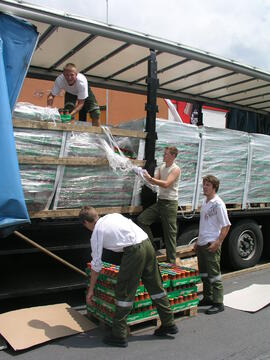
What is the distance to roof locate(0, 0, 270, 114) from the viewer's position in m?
4.66

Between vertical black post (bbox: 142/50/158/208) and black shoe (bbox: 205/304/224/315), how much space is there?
5.03 ft

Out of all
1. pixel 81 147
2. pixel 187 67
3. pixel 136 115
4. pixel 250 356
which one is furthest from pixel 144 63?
pixel 136 115

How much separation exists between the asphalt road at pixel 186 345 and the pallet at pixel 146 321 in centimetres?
6

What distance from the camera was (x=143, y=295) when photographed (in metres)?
4.18

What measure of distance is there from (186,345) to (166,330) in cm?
27

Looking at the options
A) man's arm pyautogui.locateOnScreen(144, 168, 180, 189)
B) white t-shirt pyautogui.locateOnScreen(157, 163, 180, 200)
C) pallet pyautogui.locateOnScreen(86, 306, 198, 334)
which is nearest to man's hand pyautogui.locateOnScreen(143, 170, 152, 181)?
man's arm pyautogui.locateOnScreen(144, 168, 180, 189)

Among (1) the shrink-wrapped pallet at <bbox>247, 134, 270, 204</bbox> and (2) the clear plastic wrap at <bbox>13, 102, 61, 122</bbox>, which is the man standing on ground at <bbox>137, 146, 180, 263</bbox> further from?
(1) the shrink-wrapped pallet at <bbox>247, 134, 270, 204</bbox>

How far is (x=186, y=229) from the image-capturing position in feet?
19.9

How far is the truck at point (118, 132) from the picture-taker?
444 cm

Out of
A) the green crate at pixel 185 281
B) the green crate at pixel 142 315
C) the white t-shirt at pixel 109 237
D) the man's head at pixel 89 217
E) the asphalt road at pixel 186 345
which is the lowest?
the asphalt road at pixel 186 345

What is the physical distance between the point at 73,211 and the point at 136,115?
10.7 m

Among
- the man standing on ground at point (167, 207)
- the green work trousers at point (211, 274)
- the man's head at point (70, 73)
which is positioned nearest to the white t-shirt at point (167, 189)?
the man standing on ground at point (167, 207)

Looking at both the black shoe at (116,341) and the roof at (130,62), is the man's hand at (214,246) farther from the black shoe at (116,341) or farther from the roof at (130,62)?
the roof at (130,62)

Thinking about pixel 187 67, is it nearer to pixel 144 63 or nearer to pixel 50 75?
pixel 144 63
